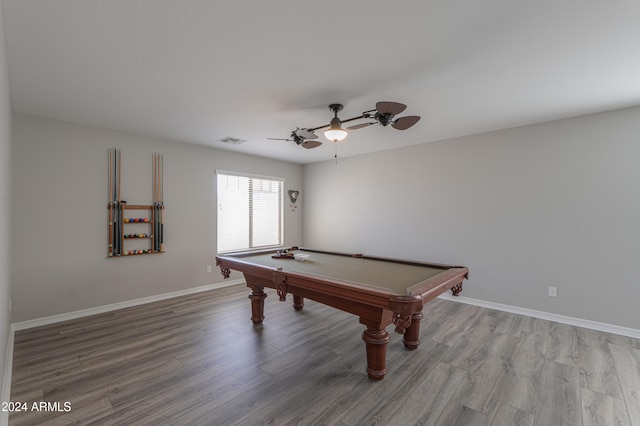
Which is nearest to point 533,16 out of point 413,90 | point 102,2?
point 413,90

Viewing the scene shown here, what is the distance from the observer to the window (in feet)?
17.2

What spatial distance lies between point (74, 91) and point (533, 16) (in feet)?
12.3

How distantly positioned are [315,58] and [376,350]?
2.34m

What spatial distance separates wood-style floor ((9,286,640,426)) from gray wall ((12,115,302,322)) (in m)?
0.51

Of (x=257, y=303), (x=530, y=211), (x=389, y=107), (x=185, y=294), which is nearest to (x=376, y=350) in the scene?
(x=257, y=303)

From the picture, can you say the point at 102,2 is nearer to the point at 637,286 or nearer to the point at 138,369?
the point at 138,369

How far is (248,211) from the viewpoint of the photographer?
223 inches

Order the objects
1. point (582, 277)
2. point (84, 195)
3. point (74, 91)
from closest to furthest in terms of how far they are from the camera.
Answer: point (74, 91) → point (582, 277) → point (84, 195)

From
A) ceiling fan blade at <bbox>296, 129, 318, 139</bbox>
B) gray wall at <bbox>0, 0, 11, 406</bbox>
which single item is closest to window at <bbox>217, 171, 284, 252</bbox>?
ceiling fan blade at <bbox>296, 129, 318, 139</bbox>

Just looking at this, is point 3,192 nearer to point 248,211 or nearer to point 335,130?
point 335,130

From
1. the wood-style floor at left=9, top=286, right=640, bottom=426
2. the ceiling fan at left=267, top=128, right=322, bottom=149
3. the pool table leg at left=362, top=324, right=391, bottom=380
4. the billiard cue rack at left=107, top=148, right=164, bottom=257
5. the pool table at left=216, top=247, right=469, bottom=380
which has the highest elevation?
the ceiling fan at left=267, top=128, right=322, bottom=149

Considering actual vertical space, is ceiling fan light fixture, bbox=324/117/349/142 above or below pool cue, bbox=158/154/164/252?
above

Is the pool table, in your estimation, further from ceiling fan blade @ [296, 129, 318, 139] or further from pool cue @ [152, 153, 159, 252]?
pool cue @ [152, 153, 159, 252]

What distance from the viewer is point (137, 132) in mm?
4066
